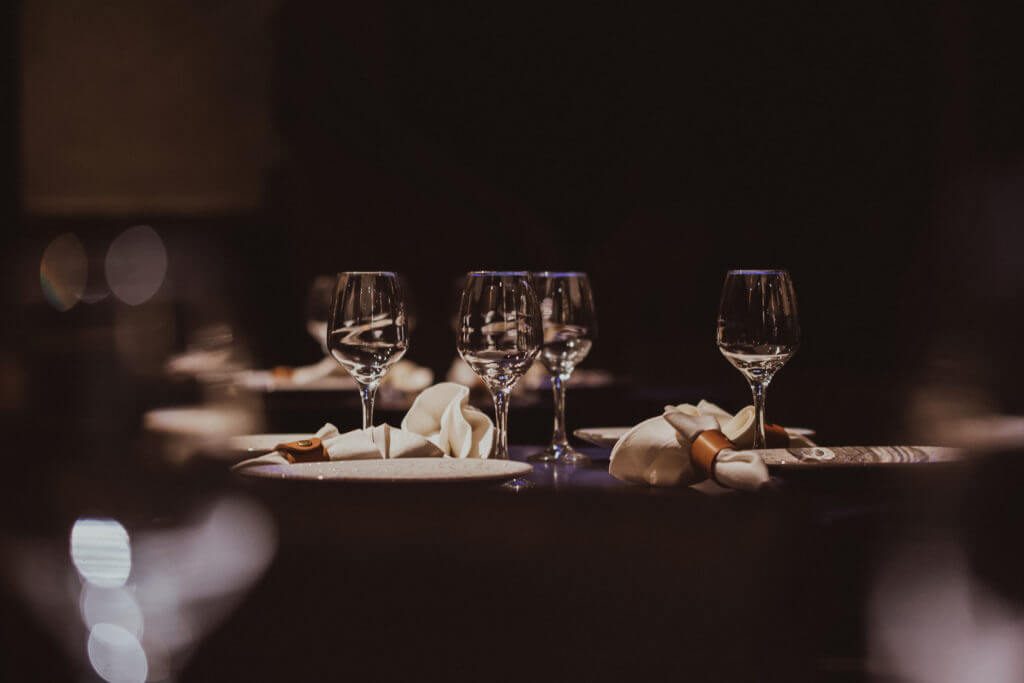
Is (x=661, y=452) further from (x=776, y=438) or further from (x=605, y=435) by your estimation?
(x=605, y=435)

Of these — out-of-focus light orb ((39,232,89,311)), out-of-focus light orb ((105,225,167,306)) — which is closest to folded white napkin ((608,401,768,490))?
out-of-focus light orb ((39,232,89,311))

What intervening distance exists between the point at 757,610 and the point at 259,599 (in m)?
0.35

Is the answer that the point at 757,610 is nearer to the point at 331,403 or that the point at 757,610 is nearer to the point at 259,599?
the point at 259,599

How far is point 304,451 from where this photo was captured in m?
1.07

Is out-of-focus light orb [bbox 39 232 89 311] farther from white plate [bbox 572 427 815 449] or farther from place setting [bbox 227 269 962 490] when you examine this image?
place setting [bbox 227 269 962 490]

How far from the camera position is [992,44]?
5.22 meters

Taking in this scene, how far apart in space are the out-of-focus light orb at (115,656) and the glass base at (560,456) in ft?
1.75

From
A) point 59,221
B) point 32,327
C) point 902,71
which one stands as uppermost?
point 902,71

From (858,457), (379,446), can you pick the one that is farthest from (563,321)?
(858,457)

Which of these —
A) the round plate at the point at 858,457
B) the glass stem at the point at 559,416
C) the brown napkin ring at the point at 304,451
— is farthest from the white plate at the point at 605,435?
the brown napkin ring at the point at 304,451

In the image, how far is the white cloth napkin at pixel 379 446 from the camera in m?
1.08

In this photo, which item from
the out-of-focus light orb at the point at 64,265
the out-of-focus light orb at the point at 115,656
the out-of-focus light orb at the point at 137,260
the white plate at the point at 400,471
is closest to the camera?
the out-of-focus light orb at the point at 115,656

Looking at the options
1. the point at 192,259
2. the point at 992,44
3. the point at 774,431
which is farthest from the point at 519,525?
the point at 192,259

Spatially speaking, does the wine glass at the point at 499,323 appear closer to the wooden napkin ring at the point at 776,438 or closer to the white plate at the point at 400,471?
the white plate at the point at 400,471
